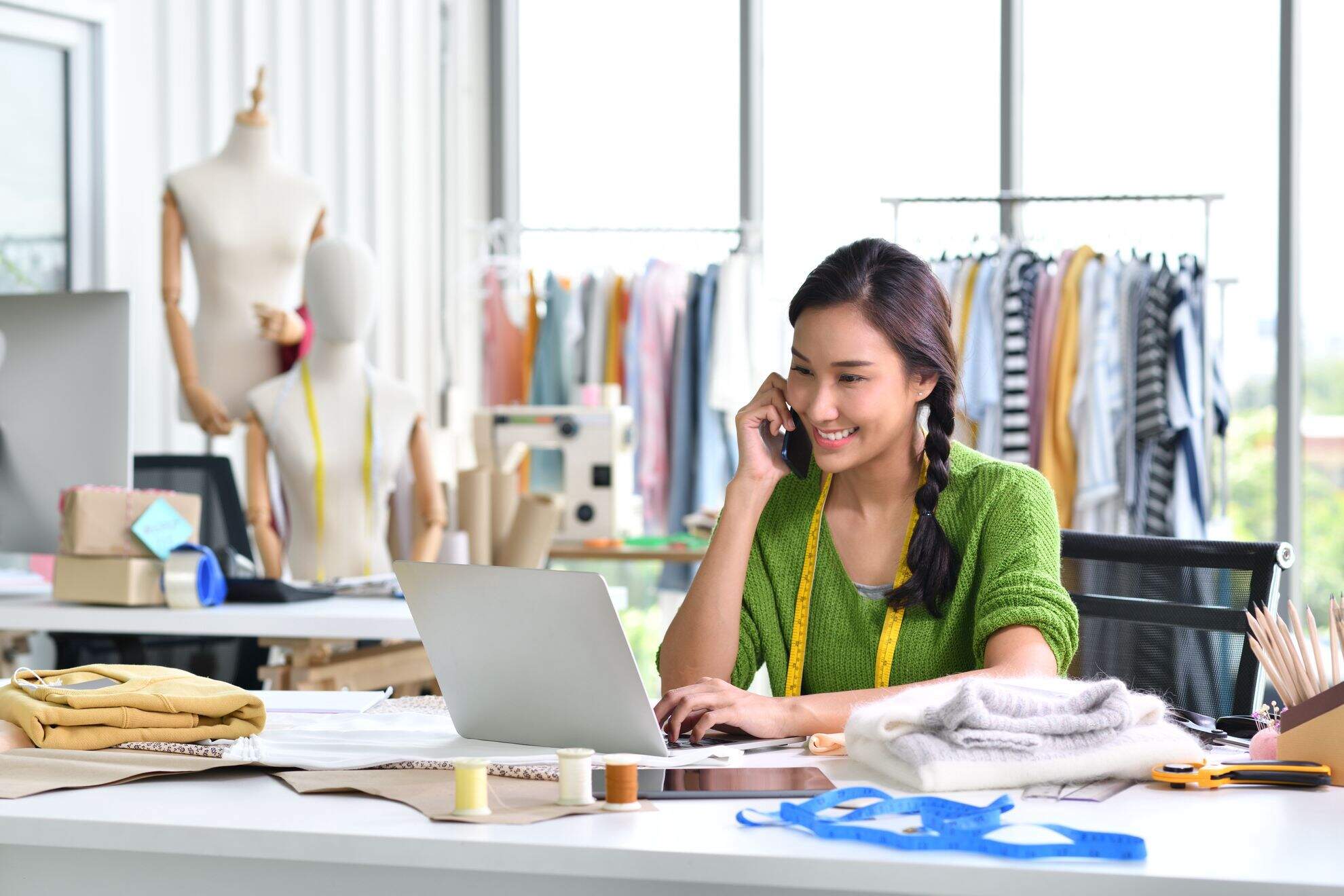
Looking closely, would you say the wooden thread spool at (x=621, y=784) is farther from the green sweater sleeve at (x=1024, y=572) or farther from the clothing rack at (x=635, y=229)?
the clothing rack at (x=635, y=229)

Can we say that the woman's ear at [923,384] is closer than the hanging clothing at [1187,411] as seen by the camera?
Yes

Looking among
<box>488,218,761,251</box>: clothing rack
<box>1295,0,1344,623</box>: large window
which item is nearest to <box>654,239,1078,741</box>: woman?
<box>488,218,761,251</box>: clothing rack

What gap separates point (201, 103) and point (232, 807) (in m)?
3.79

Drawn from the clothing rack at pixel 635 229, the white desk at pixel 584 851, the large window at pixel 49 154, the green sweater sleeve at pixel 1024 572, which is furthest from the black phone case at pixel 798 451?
the clothing rack at pixel 635 229

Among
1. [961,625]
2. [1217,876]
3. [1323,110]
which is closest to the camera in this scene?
[1217,876]

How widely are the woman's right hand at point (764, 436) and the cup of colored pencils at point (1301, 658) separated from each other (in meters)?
0.70

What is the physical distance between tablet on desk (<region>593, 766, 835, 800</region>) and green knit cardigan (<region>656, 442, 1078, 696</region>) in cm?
43

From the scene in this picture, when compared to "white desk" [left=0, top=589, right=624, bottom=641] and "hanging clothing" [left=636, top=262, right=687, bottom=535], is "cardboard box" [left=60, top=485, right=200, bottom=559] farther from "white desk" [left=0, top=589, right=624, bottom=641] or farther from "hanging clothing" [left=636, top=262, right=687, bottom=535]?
"hanging clothing" [left=636, top=262, right=687, bottom=535]

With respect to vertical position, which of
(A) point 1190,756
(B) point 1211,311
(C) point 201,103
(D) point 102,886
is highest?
(C) point 201,103

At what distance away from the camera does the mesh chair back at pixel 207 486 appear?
355 cm

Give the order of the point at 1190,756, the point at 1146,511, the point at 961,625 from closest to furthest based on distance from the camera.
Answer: the point at 1190,756, the point at 961,625, the point at 1146,511

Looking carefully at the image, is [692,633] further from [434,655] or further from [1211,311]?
[1211,311]

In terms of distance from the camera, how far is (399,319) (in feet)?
18.1

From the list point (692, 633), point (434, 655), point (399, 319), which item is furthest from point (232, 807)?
point (399, 319)
